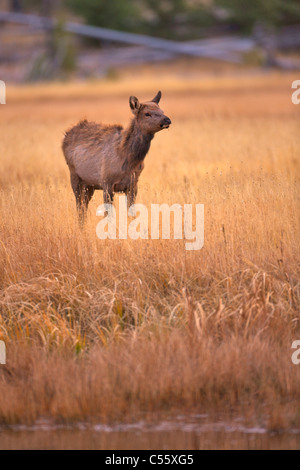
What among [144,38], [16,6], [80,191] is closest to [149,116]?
[80,191]

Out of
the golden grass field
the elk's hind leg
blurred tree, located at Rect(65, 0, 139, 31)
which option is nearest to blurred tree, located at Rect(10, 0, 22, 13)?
blurred tree, located at Rect(65, 0, 139, 31)

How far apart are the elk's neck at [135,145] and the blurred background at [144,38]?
33931mm

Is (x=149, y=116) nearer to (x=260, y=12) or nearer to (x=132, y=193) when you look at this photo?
(x=132, y=193)

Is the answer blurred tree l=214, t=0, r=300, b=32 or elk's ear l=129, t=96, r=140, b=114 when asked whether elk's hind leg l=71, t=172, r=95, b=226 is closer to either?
elk's ear l=129, t=96, r=140, b=114

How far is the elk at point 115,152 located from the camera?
9891 millimetres

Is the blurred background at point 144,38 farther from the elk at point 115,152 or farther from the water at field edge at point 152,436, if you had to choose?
the water at field edge at point 152,436

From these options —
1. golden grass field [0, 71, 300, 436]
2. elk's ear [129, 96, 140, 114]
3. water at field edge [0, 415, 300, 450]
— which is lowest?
water at field edge [0, 415, 300, 450]

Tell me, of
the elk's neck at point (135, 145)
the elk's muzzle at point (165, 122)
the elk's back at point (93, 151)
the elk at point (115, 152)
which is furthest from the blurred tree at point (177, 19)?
the elk's muzzle at point (165, 122)

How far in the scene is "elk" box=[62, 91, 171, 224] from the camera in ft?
32.4

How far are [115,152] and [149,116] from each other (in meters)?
0.69

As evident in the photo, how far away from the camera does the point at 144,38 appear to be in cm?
5147

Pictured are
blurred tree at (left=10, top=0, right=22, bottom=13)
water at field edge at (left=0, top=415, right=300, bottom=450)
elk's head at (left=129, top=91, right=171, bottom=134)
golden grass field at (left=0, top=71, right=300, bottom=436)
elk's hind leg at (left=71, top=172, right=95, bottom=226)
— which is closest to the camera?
water at field edge at (left=0, top=415, right=300, bottom=450)

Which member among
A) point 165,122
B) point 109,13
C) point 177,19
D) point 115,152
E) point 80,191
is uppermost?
point 109,13
